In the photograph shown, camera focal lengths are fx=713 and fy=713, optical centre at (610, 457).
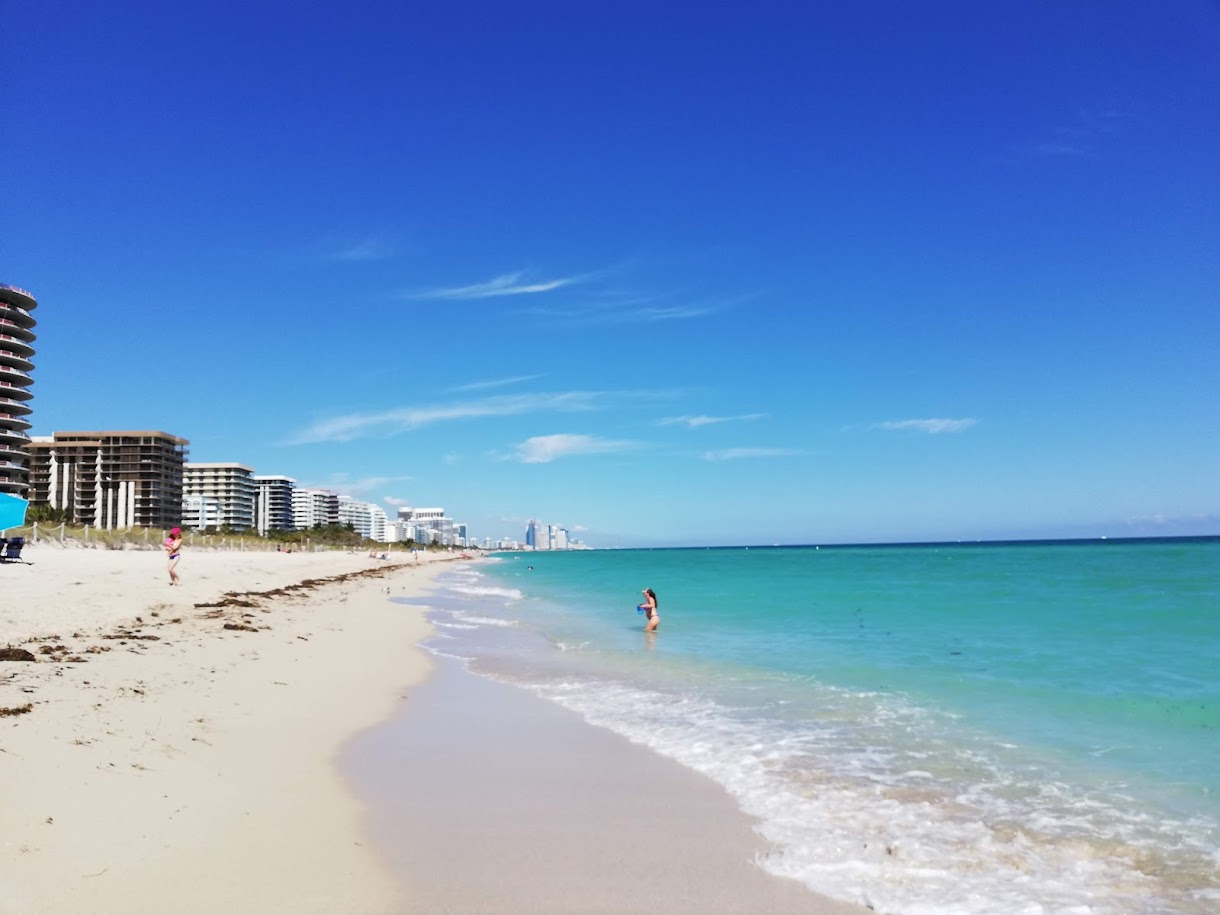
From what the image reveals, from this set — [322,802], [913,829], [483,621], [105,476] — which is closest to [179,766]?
[322,802]

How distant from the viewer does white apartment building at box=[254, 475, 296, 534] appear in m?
184

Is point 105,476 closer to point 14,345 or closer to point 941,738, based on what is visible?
point 14,345

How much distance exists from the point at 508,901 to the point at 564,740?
3.94m

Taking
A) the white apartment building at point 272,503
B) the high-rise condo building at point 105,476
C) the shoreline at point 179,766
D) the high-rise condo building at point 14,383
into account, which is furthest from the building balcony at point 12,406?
the white apartment building at point 272,503

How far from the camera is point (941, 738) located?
8.00 m

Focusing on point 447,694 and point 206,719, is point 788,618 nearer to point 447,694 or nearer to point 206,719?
point 447,694

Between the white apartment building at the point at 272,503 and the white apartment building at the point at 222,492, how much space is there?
13.4m

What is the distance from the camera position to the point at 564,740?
771cm

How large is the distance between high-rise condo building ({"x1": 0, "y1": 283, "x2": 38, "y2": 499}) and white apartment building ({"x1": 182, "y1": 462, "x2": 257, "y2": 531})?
8339 cm

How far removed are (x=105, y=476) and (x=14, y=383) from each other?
54.8 meters

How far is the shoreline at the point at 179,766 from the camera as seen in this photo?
3.65 metres

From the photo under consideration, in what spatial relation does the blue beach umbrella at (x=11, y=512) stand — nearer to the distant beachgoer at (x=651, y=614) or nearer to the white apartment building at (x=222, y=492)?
the distant beachgoer at (x=651, y=614)

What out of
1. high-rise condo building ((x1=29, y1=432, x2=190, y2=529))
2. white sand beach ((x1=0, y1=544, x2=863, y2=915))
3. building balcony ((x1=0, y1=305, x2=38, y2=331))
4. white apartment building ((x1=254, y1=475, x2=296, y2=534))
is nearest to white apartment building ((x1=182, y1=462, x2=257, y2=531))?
white apartment building ((x1=254, y1=475, x2=296, y2=534))

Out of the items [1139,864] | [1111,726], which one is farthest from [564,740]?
[1111,726]
